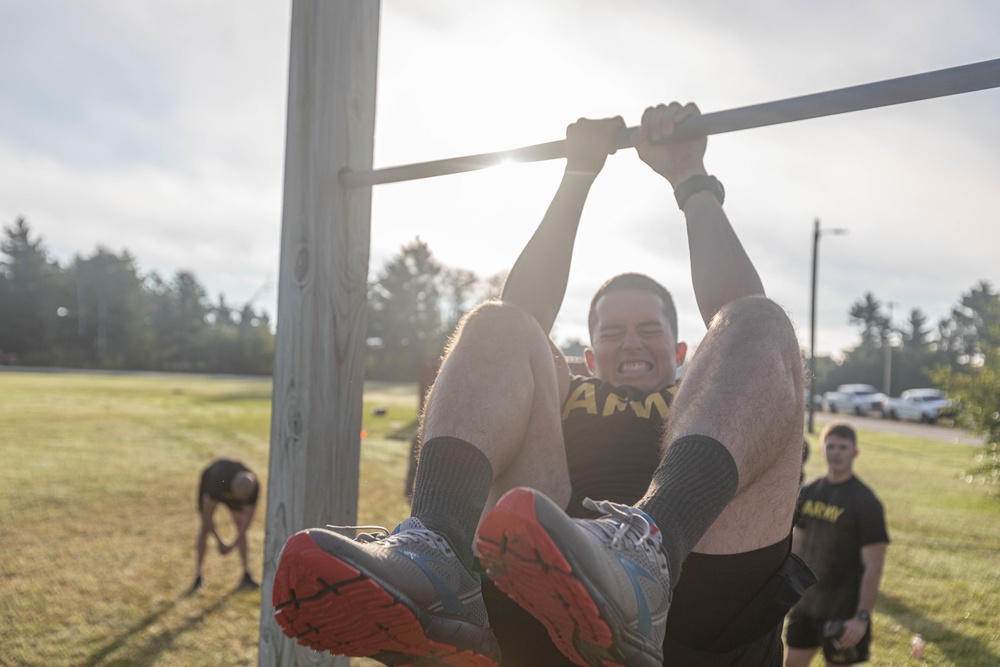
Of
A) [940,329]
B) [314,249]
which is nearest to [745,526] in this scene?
[314,249]

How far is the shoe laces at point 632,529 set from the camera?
1.13 m

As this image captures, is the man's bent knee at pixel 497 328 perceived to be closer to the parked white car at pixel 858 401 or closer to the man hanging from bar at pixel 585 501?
the man hanging from bar at pixel 585 501

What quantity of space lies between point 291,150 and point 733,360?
4.63 ft

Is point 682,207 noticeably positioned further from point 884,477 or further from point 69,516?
point 884,477

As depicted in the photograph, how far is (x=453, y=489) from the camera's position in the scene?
4.42 ft

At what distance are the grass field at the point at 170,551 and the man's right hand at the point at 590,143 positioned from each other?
346 centimetres

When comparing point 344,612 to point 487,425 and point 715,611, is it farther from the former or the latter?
point 715,611

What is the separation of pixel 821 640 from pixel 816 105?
3045mm

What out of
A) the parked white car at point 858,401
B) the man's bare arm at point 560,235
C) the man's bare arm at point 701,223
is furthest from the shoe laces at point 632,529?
the parked white car at point 858,401

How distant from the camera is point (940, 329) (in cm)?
6347

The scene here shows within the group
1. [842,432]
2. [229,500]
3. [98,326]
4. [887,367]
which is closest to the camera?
[842,432]

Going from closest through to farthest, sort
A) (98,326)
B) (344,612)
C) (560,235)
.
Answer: (344,612) → (560,235) → (98,326)

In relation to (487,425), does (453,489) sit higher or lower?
lower

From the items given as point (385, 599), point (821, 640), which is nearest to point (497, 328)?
point (385, 599)
